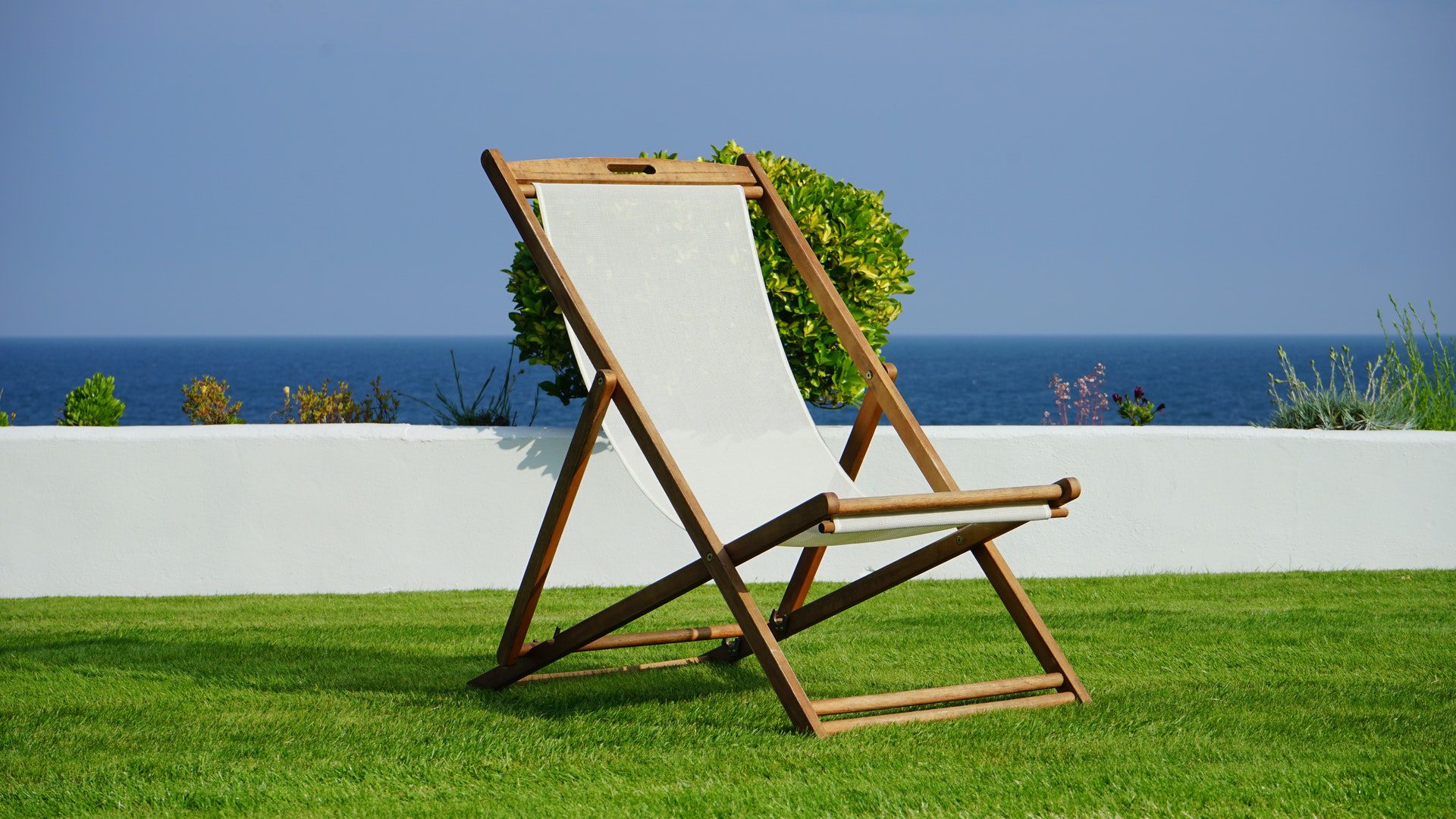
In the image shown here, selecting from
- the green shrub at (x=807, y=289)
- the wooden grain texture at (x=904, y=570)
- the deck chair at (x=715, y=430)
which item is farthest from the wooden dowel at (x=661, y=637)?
the green shrub at (x=807, y=289)

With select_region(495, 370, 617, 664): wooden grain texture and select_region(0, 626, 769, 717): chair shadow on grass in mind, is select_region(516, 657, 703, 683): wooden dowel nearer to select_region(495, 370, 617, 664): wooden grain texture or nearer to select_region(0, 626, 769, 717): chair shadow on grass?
select_region(0, 626, 769, 717): chair shadow on grass

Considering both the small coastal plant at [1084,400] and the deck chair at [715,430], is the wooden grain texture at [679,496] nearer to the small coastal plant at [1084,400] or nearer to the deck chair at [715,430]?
the deck chair at [715,430]

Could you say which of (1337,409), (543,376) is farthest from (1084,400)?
(543,376)

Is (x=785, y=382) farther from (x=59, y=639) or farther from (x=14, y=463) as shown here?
(x=14, y=463)

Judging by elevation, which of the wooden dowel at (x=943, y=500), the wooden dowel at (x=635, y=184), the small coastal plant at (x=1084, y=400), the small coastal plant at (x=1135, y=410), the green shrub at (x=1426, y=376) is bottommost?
the small coastal plant at (x=1084, y=400)

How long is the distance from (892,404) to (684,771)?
3.68ft

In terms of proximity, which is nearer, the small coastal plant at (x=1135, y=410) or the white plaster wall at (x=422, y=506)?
the white plaster wall at (x=422, y=506)

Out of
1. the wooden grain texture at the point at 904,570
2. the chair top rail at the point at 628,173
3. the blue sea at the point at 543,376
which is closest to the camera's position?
the wooden grain texture at the point at 904,570

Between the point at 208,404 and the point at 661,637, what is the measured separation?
411 cm

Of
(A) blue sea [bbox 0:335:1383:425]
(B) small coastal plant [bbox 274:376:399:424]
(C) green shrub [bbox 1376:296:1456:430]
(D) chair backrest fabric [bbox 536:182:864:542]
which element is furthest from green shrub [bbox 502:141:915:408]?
(A) blue sea [bbox 0:335:1383:425]

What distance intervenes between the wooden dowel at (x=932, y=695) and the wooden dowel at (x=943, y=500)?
0.47 metres

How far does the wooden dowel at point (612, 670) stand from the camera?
11.1 feet

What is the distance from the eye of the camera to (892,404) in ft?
10.5

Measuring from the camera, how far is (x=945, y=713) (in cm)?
288
